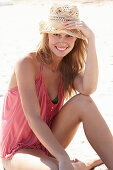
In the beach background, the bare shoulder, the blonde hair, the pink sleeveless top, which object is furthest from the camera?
the beach background

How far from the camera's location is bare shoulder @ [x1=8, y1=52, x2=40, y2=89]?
2.39 meters

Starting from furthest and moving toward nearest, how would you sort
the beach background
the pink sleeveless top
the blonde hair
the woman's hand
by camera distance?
the beach background
the blonde hair
the pink sleeveless top
the woman's hand

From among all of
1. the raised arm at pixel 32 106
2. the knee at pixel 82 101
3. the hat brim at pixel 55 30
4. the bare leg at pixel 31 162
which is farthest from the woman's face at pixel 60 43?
the bare leg at pixel 31 162

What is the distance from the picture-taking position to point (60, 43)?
8.04 ft

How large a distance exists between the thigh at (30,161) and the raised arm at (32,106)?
0.22ft

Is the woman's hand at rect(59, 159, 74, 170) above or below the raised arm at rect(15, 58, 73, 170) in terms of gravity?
below

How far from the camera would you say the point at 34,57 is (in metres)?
2.53

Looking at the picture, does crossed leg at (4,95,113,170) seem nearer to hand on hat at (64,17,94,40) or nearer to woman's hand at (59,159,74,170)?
woman's hand at (59,159,74,170)

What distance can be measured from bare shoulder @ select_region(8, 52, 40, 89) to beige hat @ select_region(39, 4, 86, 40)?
20cm

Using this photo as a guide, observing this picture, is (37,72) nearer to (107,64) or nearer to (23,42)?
(107,64)

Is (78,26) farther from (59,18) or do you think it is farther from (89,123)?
(89,123)

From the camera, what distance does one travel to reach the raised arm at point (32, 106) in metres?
2.27

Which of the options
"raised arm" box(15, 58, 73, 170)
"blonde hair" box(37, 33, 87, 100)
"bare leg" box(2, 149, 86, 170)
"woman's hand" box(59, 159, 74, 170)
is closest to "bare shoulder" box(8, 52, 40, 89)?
"raised arm" box(15, 58, 73, 170)

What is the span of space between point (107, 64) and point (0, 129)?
302 centimetres
